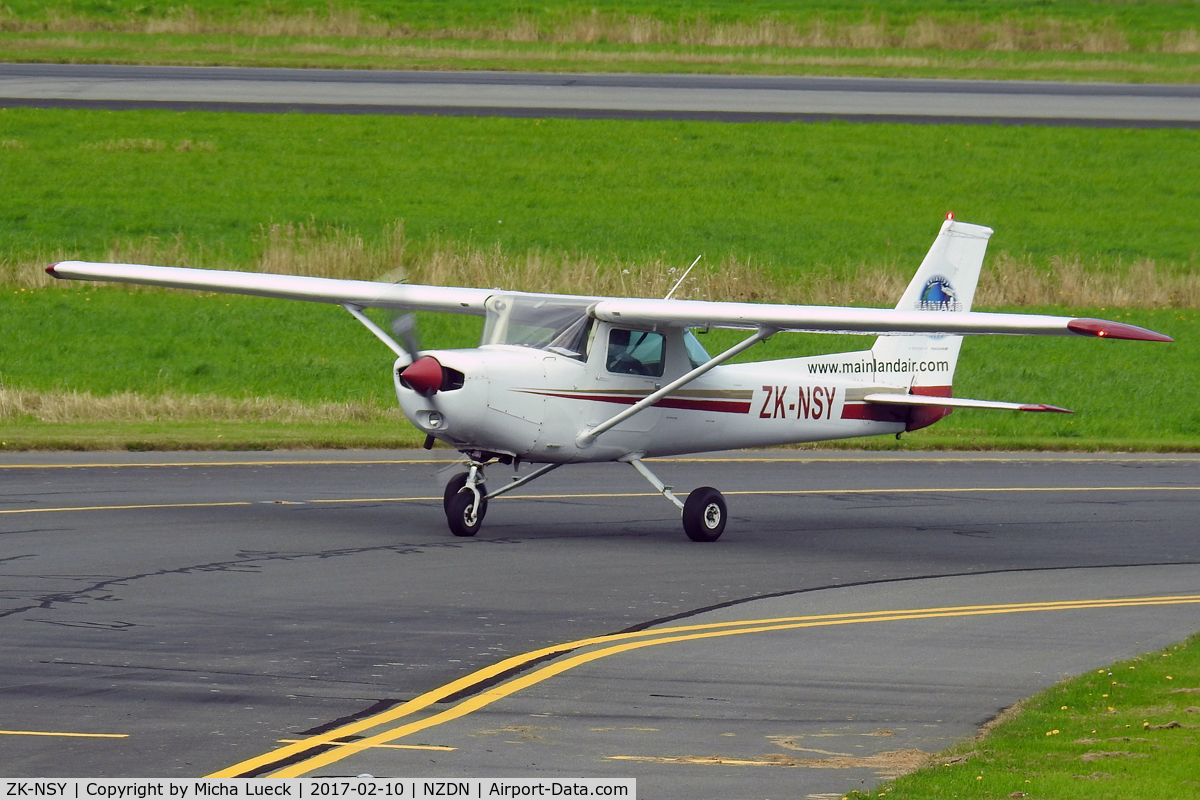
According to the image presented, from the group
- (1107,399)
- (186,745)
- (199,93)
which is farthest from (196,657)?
(199,93)

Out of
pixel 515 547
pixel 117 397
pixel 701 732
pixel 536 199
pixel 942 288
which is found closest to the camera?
pixel 701 732

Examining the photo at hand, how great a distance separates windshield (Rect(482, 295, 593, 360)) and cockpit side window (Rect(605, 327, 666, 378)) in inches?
11.8

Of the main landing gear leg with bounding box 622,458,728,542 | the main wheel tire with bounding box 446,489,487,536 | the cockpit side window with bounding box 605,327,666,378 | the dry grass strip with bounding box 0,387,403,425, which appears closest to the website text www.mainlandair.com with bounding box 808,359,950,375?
the cockpit side window with bounding box 605,327,666,378

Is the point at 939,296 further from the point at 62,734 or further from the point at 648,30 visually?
the point at 648,30

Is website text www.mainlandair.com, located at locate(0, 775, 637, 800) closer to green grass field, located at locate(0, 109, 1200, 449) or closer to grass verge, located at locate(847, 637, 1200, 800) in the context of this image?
grass verge, located at locate(847, 637, 1200, 800)

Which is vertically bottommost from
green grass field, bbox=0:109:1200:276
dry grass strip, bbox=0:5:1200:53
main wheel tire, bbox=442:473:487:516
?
main wheel tire, bbox=442:473:487:516

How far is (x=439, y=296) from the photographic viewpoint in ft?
58.6

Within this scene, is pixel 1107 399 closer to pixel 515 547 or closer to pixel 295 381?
pixel 295 381

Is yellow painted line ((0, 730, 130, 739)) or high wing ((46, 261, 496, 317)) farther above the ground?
high wing ((46, 261, 496, 317))

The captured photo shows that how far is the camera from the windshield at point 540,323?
16359mm

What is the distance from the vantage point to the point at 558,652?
11227 mm

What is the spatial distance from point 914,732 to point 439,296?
9704mm

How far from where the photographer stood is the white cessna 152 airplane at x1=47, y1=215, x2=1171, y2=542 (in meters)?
15.4

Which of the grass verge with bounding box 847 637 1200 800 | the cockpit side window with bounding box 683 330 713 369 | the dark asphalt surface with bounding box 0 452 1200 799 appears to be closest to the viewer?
the grass verge with bounding box 847 637 1200 800
